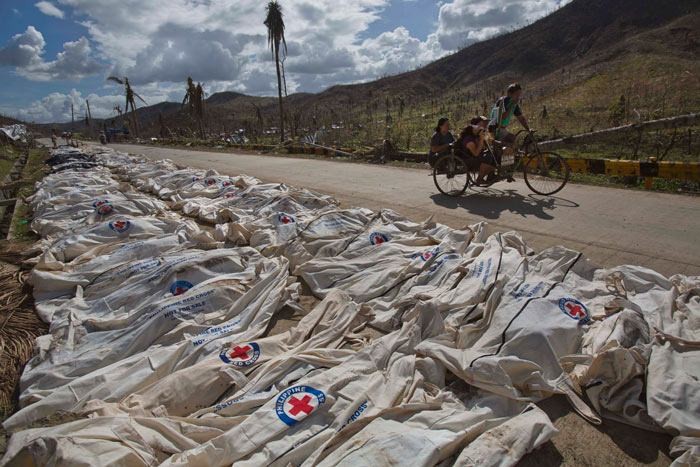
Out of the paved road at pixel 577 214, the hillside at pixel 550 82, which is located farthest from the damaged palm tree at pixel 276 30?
the paved road at pixel 577 214

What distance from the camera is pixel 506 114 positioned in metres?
6.52

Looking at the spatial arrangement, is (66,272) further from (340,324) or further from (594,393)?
(594,393)

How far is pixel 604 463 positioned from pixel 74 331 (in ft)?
10.8

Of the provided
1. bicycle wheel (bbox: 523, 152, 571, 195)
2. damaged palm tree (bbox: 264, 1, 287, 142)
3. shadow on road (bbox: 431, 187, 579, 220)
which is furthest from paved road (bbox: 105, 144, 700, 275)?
damaged palm tree (bbox: 264, 1, 287, 142)

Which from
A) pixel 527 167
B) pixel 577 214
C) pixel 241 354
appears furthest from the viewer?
pixel 527 167

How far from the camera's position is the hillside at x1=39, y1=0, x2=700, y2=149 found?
760 inches

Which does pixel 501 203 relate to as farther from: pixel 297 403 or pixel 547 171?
pixel 297 403

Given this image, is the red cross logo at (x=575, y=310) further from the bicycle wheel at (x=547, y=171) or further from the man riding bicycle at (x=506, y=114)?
the man riding bicycle at (x=506, y=114)

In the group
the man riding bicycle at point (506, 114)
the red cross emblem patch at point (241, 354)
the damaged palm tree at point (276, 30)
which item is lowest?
the red cross emblem patch at point (241, 354)

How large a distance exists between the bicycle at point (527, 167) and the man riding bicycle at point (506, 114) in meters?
0.21

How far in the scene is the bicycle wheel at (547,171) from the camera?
20.0 feet

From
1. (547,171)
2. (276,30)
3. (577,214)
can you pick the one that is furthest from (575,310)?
(276,30)

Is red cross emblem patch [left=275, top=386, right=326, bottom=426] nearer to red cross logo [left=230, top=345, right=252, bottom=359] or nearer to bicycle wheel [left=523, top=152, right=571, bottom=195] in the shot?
red cross logo [left=230, top=345, right=252, bottom=359]

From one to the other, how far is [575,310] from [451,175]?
4.15 m
